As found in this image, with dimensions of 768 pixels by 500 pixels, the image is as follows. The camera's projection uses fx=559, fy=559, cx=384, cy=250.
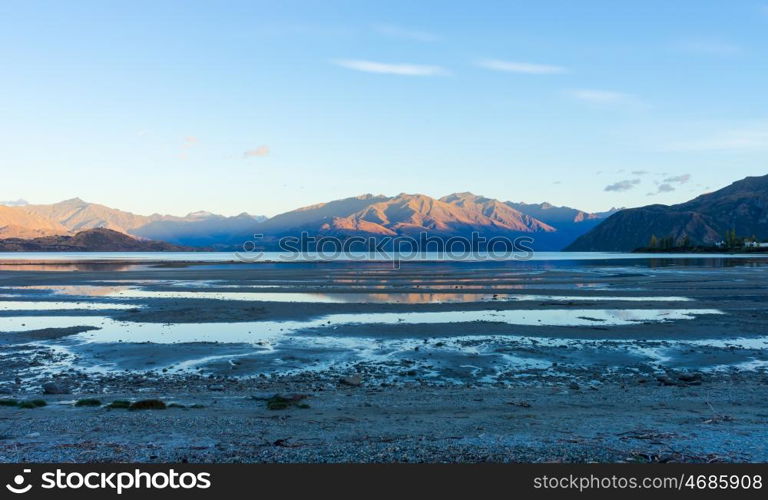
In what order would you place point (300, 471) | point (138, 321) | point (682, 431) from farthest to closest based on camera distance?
point (138, 321) < point (682, 431) < point (300, 471)

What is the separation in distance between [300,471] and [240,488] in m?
1.10

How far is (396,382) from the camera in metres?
19.7

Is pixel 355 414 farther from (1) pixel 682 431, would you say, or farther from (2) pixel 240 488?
(1) pixel 682 431

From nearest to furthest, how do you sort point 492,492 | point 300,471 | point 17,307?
point 492,492, point 300,471, point 17,307

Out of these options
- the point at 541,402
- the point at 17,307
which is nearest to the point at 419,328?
the point at 541,402

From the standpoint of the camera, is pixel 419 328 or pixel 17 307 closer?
pixel 419 328

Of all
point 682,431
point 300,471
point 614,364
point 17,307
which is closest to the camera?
point 300,471

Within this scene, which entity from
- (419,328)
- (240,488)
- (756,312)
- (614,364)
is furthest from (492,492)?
(756,312)

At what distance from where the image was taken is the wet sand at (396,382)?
37.4ft

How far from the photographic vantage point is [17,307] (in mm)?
44156

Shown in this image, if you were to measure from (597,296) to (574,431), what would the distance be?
42323 millimetres

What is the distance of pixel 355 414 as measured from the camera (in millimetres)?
14609

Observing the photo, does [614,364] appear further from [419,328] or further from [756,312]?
[756,312]

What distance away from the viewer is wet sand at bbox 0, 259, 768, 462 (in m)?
11.4
